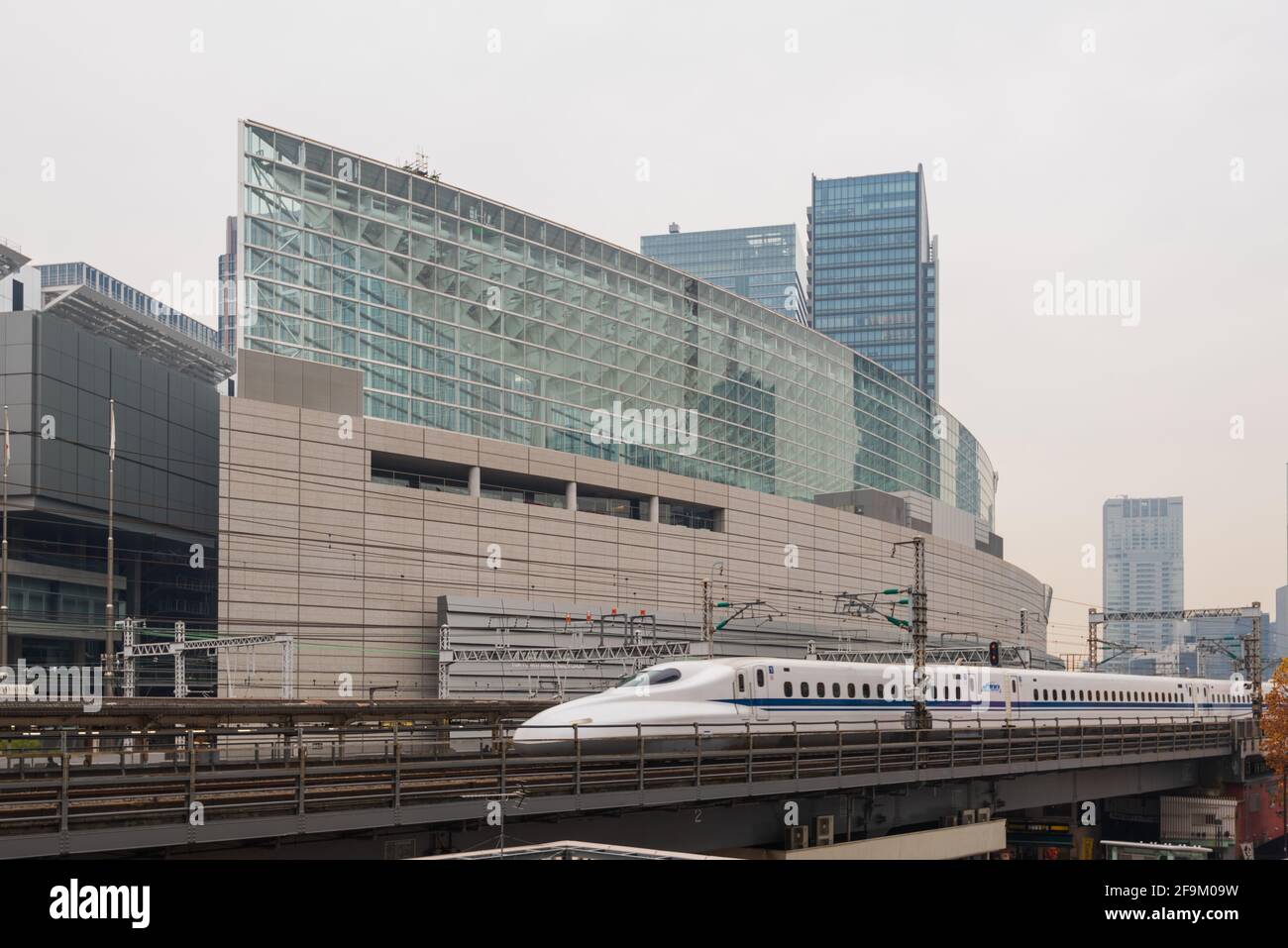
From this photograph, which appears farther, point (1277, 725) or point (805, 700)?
point (1277, 725)

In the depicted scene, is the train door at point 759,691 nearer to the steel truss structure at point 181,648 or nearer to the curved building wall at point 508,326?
the steel truss structure at point 181,648

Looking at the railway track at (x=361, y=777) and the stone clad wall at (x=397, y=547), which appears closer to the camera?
the railway track at (x=361, y=777)

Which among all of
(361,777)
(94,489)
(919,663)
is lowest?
(361,777)

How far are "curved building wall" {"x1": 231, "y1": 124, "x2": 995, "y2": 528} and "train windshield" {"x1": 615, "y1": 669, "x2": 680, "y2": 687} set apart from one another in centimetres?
4648

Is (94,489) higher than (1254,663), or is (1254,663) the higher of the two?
(94,489)

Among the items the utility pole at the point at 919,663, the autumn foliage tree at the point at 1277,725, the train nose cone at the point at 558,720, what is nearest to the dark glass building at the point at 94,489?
the utility pole at the point at 919,663

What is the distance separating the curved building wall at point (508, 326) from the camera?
3088 inches

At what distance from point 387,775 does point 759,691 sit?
18.1 m

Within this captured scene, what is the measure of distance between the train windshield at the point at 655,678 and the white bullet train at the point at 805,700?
1.1 inches

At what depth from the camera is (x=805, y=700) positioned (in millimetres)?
40969

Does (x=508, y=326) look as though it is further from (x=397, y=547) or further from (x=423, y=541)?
(x=397, y=547)

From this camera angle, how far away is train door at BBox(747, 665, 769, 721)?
38125 millimetres

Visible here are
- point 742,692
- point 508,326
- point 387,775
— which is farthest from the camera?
point 508,326

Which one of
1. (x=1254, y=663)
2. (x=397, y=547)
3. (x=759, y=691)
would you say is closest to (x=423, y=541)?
(x=397, y=547)
